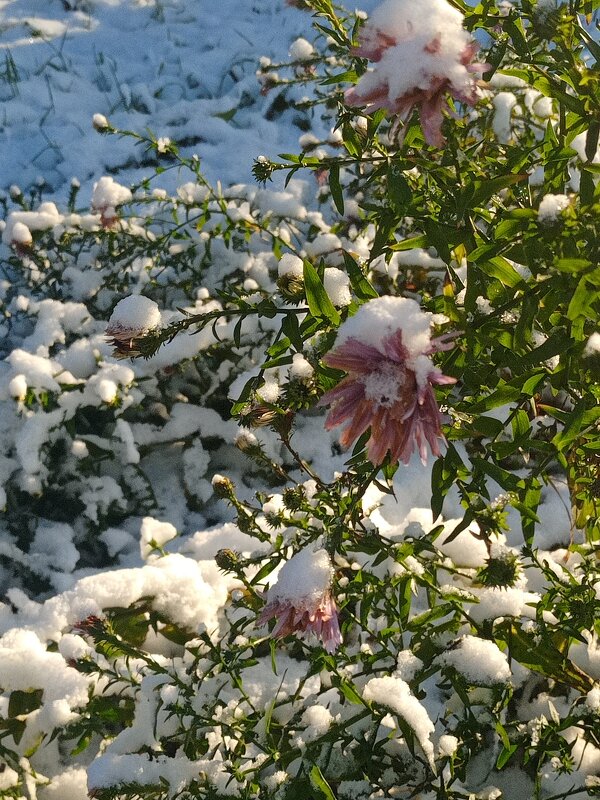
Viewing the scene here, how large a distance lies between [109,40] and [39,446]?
279 cm

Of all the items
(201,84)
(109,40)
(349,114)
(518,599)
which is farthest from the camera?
(109,40)

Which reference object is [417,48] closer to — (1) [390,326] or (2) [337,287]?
(1) [390,326]

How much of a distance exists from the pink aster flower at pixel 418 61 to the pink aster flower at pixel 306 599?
1.40ft

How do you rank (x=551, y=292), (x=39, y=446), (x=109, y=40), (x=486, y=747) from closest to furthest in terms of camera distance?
1. (x=551, y=292)
2. (x=486, y=747)
3. (x=39, y=446)
4. (x=109, y=40)

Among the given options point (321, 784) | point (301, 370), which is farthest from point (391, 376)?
point (321, 784)

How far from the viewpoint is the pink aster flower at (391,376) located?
0.65 meters

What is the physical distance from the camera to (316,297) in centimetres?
83

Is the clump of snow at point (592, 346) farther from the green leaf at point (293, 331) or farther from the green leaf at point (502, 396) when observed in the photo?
the green leaf at point (293, 331)

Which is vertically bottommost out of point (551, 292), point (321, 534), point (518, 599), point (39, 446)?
point (39, 446)

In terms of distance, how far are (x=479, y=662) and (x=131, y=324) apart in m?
0.64

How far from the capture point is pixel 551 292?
77 cm

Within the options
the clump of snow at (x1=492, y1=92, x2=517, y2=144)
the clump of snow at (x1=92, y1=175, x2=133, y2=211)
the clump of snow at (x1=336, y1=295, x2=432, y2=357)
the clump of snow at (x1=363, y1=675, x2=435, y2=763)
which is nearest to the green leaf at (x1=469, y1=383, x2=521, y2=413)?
the clump of snow at (x1=336, y1=295, x2=432, y2=357)

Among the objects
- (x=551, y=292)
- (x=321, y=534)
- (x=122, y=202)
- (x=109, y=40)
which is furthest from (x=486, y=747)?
(x=109, y=40)

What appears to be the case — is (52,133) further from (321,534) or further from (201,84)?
(321,534)
